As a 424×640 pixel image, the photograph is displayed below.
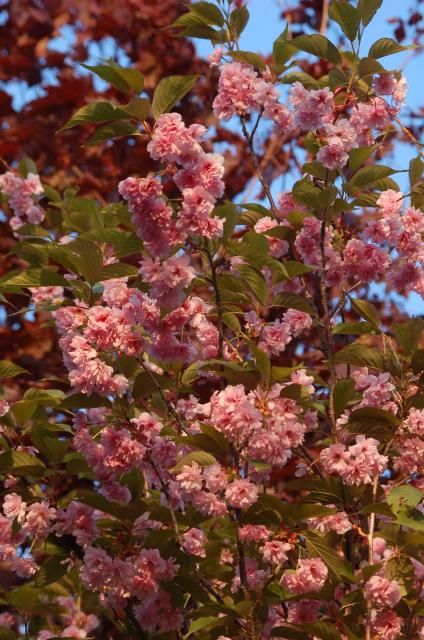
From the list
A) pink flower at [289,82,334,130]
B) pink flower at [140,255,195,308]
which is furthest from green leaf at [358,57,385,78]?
pink flower at [140,255,195,308]

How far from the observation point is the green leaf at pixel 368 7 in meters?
2.27

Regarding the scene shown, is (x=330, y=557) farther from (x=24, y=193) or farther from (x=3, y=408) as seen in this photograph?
(x=24, y=193)

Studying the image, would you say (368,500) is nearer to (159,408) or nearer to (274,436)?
(274,436)

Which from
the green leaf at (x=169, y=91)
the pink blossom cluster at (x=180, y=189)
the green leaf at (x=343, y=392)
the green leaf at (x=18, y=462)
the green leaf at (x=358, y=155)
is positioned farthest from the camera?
the green leaf at (x=358, y=155)

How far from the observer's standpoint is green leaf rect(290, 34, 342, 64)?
2328 millimetres

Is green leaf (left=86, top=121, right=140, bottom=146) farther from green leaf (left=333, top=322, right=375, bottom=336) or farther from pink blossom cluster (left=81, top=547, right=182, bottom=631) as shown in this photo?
pink blossom cluster (left=81, top=547, right=182, bottom=631)

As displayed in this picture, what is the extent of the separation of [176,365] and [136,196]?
572mm

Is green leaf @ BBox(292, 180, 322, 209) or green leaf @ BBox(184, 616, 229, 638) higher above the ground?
green leaf @ BBox(292, 180, 322, 209)

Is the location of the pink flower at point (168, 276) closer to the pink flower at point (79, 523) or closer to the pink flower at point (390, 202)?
the pink flower at point (79, 523)

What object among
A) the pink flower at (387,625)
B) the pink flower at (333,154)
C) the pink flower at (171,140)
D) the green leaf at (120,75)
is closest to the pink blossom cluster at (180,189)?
the pink flower at (171,140)

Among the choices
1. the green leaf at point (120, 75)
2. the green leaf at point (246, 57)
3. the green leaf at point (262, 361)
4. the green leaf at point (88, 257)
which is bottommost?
the green leaf at point (262, 361)

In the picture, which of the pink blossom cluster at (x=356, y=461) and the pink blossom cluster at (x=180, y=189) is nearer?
the pink blossom cluster at (x=180, y=189)

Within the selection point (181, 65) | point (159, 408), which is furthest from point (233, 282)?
point (181, 65)

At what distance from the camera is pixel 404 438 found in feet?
6.84
